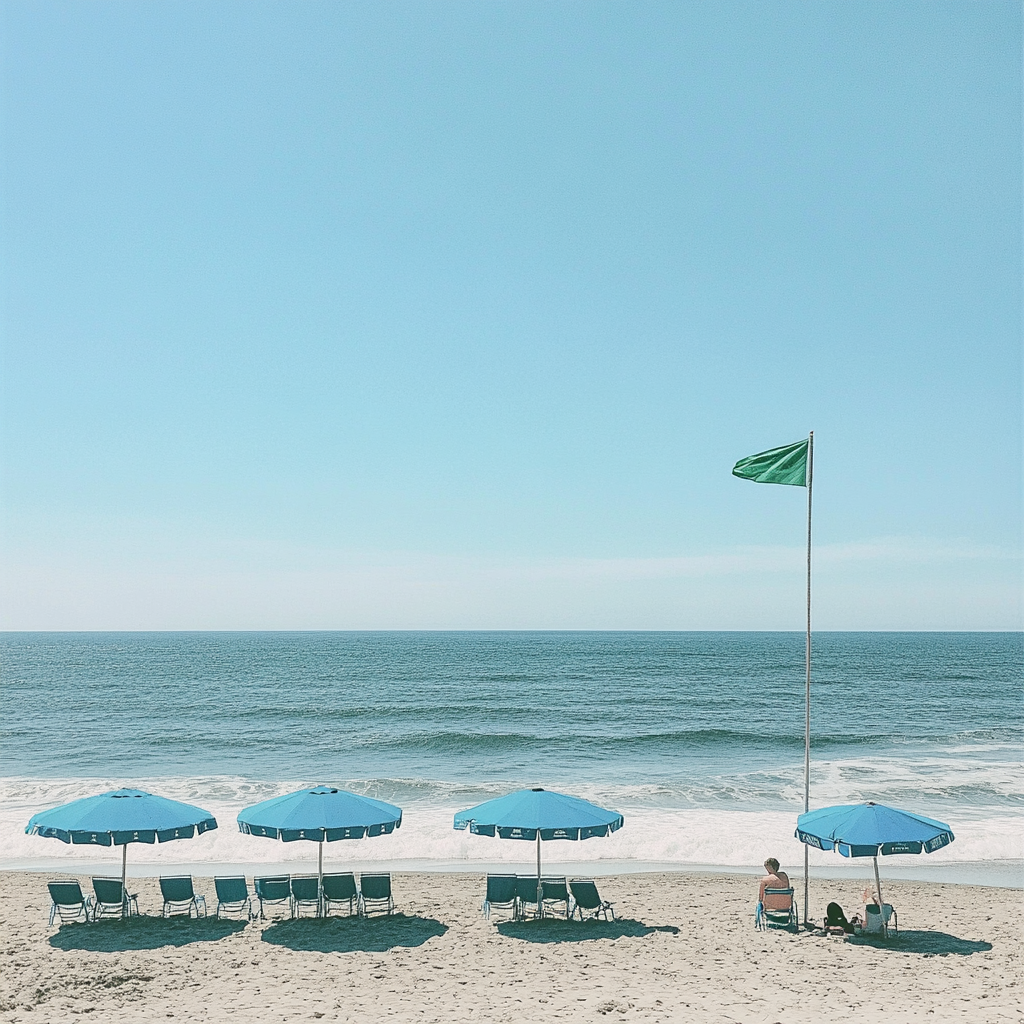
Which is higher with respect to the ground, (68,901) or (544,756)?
(68,901)

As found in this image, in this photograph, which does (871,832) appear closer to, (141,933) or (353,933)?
(353,933)

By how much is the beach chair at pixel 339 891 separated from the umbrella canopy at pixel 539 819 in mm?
2010

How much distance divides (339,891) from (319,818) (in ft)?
6.00

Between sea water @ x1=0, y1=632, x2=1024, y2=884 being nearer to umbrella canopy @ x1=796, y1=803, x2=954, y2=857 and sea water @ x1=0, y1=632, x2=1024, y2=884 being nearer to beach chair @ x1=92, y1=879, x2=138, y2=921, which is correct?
beach chair @ x1=92, y1=879, x2=138, y2=921

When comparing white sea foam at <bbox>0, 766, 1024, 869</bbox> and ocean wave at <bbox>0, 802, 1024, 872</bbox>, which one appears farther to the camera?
white sea foam at <bbox>0, 766, 1024, 869</bbox>

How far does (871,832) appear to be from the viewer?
418 inches

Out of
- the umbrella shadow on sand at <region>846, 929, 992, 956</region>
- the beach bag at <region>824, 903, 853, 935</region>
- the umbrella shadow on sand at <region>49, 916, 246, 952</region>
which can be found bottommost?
the umbrella shadow on sand at <region>49, 916, 246, 952</region>

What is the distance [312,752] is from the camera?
1324 inches

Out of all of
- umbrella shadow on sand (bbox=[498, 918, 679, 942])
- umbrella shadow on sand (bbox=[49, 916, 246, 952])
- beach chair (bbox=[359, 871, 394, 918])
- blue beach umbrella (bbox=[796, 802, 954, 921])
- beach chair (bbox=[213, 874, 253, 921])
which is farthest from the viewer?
beach chair (bbox=[359, 871, 394, 918])

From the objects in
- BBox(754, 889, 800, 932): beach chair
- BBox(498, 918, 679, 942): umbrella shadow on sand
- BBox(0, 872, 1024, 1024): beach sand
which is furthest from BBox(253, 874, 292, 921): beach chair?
BBox(754, 889, 800, 932): beach chair

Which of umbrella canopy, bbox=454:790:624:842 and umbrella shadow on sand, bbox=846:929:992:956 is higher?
umbrella canopy, bbox=454:790:624:842

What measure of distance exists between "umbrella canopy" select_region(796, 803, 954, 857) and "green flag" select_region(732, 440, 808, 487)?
4.38m

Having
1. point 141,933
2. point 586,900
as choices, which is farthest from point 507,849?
point 141,933

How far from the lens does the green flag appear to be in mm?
12070
